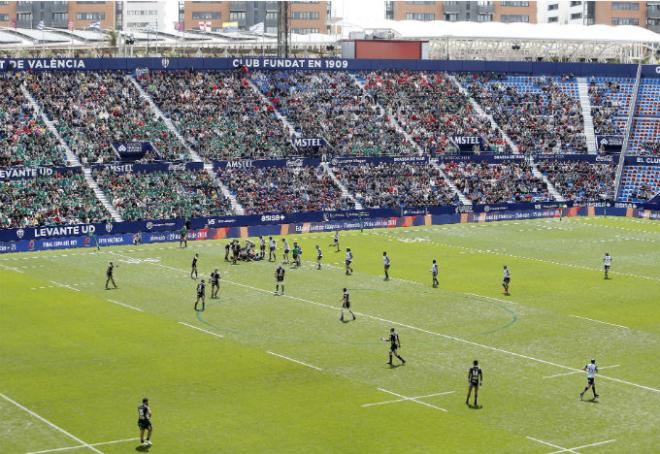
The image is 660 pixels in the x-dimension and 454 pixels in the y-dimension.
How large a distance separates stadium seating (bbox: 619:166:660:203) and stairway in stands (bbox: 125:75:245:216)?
126 feet

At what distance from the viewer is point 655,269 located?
7500 centimetres

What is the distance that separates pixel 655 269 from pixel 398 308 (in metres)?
23.0

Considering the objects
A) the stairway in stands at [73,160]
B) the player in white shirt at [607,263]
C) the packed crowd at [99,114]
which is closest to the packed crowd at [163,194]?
the stairway in stands at [73,160]

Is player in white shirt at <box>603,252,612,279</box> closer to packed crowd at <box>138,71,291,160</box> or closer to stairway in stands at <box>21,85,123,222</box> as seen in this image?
stairway in stands at <box>21,85,123,222</box>

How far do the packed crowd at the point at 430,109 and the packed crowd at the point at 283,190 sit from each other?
14024 mm

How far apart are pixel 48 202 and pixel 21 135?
31.2 feet

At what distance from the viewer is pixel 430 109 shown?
11344 centimetres

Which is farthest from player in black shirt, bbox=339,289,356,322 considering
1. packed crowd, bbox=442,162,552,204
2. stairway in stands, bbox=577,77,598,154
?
stairway in stands, bbox=577,77,598,154

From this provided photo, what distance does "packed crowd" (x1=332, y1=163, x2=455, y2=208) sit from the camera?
99.1 meters

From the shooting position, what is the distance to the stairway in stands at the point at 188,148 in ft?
304

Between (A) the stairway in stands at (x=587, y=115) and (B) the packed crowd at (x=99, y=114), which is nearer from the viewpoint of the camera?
(B) the packed crowd at (x=99, y=114)

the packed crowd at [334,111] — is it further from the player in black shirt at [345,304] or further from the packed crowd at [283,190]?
the player in black shirt at [345,304]

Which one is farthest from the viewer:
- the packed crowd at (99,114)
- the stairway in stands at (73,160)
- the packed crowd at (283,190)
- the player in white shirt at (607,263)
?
the packed crowd at (99,114)

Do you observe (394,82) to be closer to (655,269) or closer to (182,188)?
(182,188)
